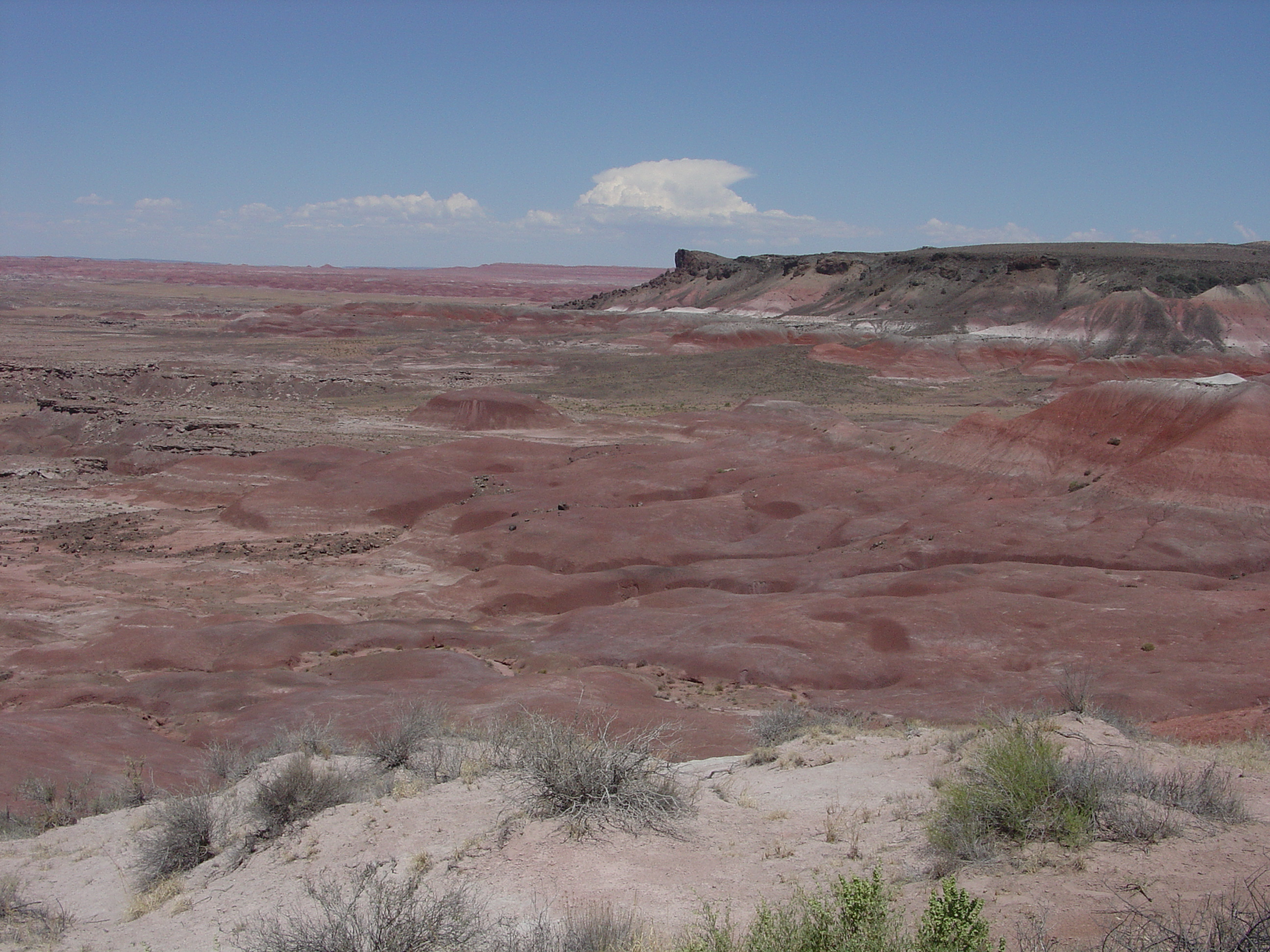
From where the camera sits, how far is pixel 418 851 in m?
6.75

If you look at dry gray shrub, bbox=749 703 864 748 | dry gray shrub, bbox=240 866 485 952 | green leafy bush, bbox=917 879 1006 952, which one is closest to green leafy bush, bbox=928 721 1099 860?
green leafy bush, bbox=917 879 1006 952

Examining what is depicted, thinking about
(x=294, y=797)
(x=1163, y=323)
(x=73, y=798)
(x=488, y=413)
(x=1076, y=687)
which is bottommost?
(x=73, y=798)

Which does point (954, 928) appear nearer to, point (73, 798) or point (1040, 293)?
point (73, 798)

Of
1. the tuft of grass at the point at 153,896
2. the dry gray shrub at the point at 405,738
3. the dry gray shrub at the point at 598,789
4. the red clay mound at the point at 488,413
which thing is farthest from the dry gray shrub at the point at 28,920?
the red clay mound at the point at 488,413

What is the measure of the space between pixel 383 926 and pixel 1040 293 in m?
82.2

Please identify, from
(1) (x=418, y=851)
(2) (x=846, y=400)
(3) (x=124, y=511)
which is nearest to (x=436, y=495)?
(3) (x=124, y=511)

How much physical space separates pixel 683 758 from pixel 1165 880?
6185 mm

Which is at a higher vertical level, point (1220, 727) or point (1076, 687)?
point (1220, 727)

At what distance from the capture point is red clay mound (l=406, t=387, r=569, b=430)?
46.6 m

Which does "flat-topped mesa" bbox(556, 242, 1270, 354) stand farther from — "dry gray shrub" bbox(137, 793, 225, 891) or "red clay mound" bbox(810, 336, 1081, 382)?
"dry gray shrub" bbox(137, 793, 225, 891)

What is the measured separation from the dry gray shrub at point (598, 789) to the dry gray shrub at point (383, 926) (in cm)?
117

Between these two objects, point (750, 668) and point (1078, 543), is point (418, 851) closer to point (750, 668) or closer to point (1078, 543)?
point (750, 668)

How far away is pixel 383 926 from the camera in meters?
5.20

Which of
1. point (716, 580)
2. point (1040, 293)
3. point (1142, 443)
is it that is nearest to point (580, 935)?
point (716, 580)
